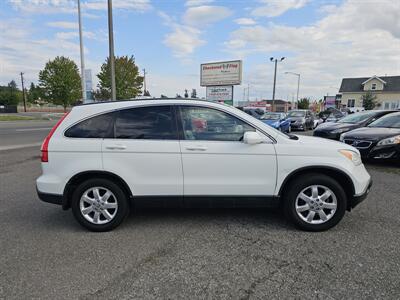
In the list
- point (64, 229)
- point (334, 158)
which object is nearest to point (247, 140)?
point (334, 158)

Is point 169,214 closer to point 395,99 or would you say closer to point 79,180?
point 79,180

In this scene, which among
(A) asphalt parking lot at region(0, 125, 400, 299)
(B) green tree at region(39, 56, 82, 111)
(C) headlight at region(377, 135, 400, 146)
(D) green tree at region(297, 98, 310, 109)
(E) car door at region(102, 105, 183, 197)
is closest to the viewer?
(A) asphalt parking lot at region(0, 125, 400, 299)

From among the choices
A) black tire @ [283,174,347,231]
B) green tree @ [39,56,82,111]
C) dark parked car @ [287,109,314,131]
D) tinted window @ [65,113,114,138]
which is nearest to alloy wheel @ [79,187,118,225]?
tinted window @ [65,113,114,138]

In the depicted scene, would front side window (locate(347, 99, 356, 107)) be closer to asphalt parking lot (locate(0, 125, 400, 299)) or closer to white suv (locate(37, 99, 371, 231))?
asphalt parking lot (locate(0, 125, 400, 299))

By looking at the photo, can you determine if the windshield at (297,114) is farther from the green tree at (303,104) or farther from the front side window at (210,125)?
the green tree at (303,104)

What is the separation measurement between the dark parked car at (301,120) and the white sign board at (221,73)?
5.07 m

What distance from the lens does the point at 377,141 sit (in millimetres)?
7074

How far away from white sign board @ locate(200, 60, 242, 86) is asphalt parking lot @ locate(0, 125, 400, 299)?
18.6 meters

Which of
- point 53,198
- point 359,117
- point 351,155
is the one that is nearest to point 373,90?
point 359,117

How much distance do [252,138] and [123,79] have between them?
3785 centimetres

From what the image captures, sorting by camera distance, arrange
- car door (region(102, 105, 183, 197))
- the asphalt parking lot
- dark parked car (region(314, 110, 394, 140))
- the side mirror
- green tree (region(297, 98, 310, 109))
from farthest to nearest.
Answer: green tree (region(297, 98, 310, 109)) → dark parked car (region(314, 110, 394, 140)) → car door (region(102, 105, 183, 197)) → the side mirror → the asphalt parking lot

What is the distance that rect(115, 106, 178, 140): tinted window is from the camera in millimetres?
3510

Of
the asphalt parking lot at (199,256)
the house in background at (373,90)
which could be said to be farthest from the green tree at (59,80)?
the house in background at (373,90)

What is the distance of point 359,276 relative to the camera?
8.68ft
